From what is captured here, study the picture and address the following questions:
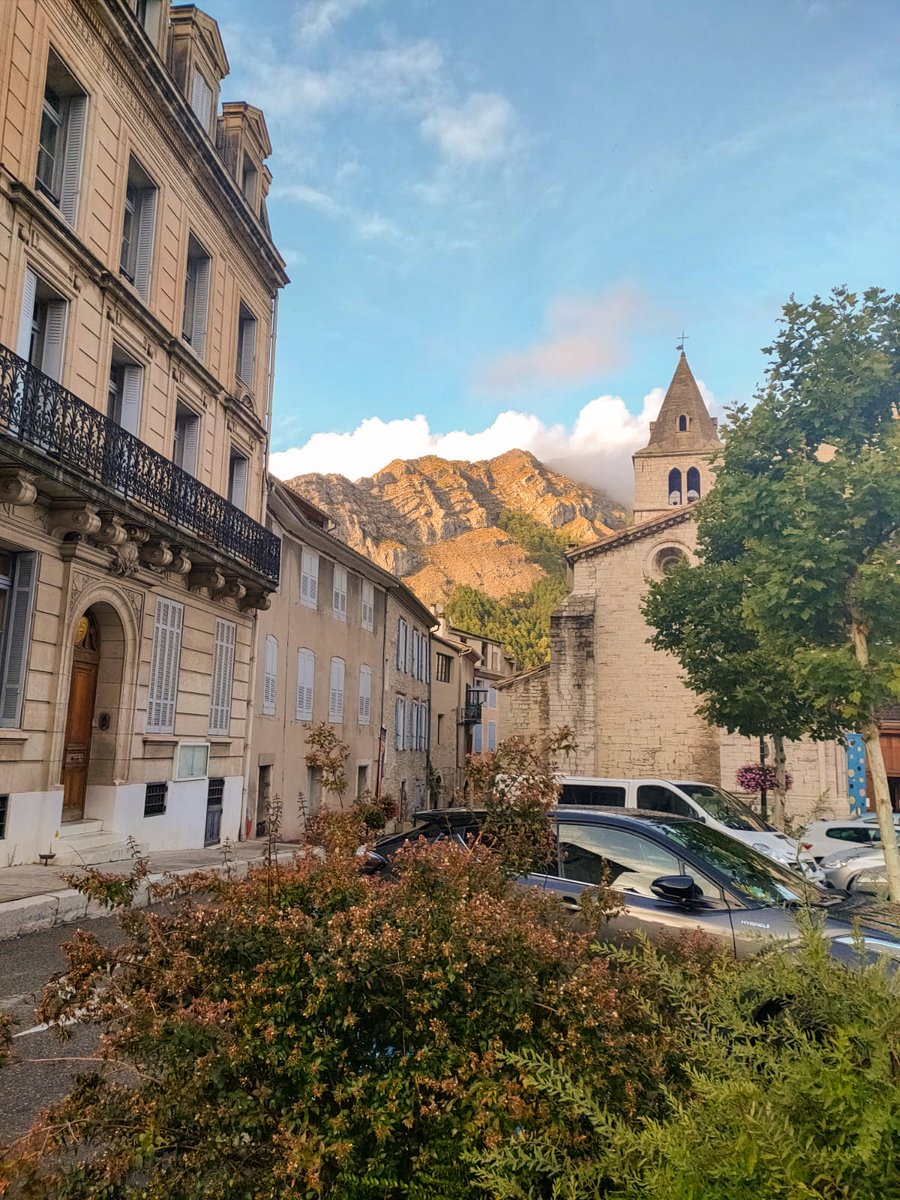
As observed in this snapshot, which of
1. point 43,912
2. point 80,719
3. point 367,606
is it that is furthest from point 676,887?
point 367,606

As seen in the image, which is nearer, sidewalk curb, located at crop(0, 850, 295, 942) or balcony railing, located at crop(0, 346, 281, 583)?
sidewalk curb, located at crop(0, 850, 295, 942)

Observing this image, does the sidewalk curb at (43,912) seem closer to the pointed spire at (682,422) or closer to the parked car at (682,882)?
the parked car at (682,882)

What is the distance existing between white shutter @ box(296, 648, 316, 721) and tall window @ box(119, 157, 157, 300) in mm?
9769

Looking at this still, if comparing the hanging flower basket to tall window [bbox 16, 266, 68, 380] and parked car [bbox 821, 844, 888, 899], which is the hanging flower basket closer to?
parked car [bbox 821, 844, 888, 899]

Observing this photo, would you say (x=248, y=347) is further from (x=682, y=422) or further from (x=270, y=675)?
(x=682, y=422)

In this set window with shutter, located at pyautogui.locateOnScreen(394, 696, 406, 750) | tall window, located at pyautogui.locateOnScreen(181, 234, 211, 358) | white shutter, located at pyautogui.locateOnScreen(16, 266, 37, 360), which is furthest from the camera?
window with shutter, located at pyautogui.locateOnScreen(394, 696, 406, 750)

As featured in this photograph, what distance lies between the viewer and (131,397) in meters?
13.3

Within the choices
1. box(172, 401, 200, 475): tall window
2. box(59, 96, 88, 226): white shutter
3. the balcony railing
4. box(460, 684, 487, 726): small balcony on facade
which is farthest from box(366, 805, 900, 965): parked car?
box(460, 684, 487, 726): small balcony on facade

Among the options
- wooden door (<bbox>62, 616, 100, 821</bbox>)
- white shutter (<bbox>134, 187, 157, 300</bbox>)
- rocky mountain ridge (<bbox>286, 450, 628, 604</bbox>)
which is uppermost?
rocky mountain ridge (<bbox>286, 450, 628, 604</bbox>)

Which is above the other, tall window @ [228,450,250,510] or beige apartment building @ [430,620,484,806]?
tall window @ [228,450,250,510]

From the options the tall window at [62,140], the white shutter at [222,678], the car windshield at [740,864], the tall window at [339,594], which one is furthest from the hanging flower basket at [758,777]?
the tall window at [62,140]

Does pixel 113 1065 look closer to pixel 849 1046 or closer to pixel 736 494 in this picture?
pixel 849 1046

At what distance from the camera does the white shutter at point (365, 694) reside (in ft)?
82.1

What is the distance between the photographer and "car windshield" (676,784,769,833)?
13420mm
